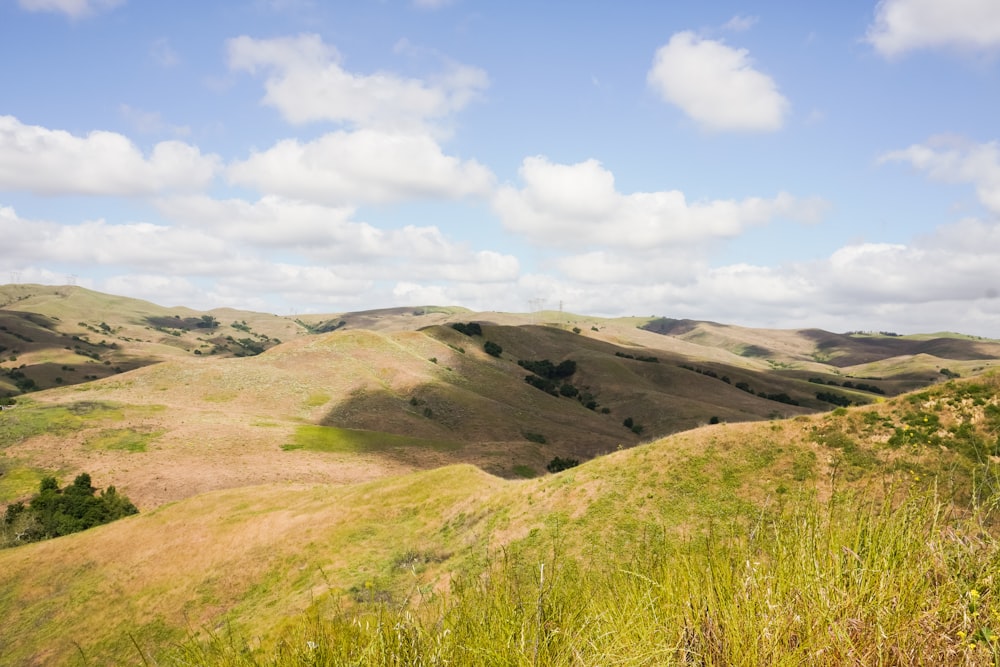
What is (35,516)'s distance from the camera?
47.5 metres

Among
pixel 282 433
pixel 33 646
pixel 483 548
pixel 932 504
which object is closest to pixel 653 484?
pixel 483 548

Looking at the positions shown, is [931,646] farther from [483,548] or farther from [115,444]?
[115,444]

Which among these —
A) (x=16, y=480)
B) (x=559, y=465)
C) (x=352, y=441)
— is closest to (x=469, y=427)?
(x=352, y=441)

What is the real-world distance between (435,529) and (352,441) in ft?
153

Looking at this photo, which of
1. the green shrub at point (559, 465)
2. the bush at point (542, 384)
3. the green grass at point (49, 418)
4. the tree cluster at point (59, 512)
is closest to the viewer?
the tree cluster at point (59, 512)

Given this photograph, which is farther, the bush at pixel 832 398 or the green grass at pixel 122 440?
the bush at pixel 832 398

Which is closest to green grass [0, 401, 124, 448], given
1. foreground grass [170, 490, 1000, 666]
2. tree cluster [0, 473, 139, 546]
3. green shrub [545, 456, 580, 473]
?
tree cluster [0, 473, 139, 546]

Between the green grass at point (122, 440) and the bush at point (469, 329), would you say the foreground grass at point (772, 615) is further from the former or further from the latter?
the bush at point (469, 329)

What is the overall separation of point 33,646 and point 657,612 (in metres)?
40.0

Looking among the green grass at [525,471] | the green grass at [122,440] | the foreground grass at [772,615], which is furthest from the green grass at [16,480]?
the foreground grass at [772,615]

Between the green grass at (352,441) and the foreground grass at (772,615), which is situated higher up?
the foreground grass at (772,615)

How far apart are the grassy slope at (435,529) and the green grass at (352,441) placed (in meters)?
32.4

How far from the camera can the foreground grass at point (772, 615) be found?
5328mm

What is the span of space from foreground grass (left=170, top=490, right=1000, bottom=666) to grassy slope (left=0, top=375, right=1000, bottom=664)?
16.0 metres
